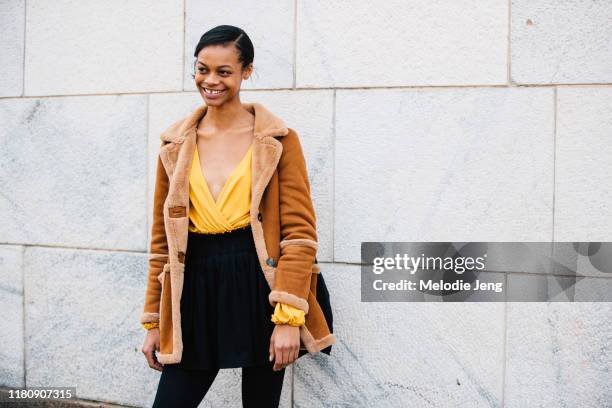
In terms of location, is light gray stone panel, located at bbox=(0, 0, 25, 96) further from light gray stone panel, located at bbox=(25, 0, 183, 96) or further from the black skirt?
the black skirt

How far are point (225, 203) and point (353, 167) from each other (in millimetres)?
1043

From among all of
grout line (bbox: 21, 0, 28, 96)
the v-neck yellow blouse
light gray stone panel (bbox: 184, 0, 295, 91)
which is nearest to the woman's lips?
the v-neck yellow blouse

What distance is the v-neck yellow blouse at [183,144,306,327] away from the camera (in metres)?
2.31

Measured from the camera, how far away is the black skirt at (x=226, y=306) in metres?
2.31

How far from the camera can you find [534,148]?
2.91 m

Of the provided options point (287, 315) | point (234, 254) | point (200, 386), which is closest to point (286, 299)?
point (287, 315)

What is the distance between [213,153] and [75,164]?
1671 millimetres

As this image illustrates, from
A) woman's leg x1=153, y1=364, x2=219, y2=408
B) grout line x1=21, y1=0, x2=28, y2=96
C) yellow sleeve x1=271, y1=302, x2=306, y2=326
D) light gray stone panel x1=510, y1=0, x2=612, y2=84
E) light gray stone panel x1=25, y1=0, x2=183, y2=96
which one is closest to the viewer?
yellow sleeve x1=271, y1=302, x2=306, y2=326

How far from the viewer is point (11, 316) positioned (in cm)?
387

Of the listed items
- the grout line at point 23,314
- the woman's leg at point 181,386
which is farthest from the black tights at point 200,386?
the grout line at point 23,314

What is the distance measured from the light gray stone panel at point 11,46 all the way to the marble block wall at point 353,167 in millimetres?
11

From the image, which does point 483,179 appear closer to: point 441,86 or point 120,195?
point 441,86

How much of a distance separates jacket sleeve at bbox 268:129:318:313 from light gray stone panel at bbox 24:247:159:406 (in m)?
1.55

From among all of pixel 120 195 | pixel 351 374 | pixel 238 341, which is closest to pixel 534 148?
pixel 351 374
